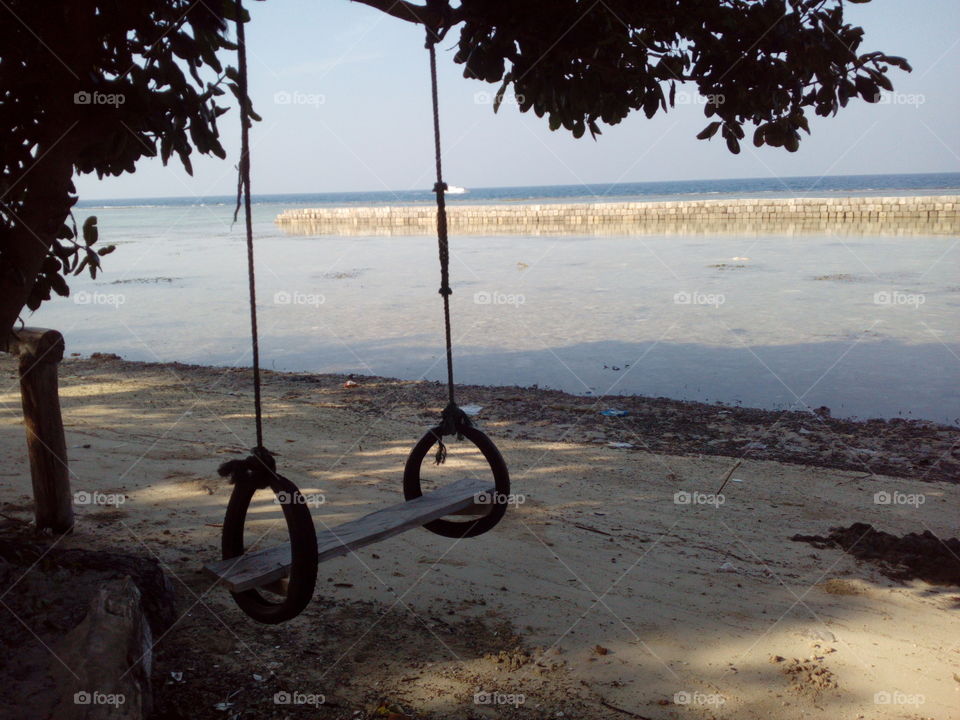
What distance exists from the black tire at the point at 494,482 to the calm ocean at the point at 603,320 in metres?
4.81

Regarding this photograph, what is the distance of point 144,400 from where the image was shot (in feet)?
24.6

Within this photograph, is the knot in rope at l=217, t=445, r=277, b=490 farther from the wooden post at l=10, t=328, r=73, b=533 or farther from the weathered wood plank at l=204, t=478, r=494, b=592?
the wooden post at l=10, t=328, r=73, b=533

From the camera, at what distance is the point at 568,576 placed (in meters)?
3.90

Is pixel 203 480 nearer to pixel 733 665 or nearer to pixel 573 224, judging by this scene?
pixel 733 665

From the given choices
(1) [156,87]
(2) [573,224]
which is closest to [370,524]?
(1) [156,87]

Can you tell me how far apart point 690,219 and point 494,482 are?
3334cm

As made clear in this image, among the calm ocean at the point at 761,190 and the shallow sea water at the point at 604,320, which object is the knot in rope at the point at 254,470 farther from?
the calm ocean at the point at 761,190

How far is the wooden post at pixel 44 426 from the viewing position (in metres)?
3.93

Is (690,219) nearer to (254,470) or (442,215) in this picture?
(442,215)

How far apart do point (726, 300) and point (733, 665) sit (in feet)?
37.9

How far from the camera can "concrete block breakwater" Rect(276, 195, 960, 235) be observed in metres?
29.5

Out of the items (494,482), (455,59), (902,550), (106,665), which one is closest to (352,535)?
(494,482)

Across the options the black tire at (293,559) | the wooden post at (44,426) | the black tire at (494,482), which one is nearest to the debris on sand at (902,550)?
the black tire at (494,482)

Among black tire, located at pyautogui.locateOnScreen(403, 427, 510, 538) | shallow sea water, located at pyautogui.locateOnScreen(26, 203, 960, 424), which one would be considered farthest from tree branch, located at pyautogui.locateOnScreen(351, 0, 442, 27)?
shallow sea water, located at pyautogui.locateOnScreen(26, 203, 960, 424)
